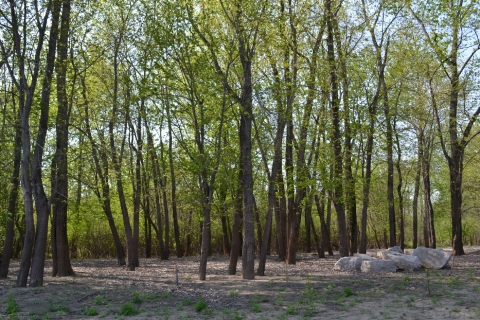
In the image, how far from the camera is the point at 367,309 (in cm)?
889

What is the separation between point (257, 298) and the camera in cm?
1029

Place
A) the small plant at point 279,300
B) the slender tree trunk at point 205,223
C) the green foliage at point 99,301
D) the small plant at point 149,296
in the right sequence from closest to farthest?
the small plant at point 279,300, the green foliage at point 99,301, the small plant at point 149,296, the slender tree trunk at point 205,223

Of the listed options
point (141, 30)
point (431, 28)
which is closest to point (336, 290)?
point (141, 30)

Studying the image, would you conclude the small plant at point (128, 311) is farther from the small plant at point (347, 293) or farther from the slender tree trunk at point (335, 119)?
the slender tree trunk at point (335, 119)

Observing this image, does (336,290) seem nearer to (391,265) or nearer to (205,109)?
(391,265)

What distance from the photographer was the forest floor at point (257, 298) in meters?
8.78

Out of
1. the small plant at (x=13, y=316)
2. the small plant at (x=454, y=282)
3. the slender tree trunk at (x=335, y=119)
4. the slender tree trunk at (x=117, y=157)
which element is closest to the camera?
the small plant at (x=13, y=316)

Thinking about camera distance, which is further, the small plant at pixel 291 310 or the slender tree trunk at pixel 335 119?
the slender tree trunk at pixel 335 119

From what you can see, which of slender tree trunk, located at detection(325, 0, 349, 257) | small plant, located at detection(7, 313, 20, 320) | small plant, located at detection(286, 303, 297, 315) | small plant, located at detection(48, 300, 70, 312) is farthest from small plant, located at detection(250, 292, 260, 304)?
slender tree trunk, located at detection(325, 0, 349, 257)

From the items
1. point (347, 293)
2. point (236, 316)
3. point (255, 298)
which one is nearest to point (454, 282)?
point (347, 293)

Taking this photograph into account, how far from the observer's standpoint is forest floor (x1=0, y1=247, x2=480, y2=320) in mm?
8781

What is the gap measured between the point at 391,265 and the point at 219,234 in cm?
1946

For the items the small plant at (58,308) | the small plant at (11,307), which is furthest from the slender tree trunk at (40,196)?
the small plant at (58,308)

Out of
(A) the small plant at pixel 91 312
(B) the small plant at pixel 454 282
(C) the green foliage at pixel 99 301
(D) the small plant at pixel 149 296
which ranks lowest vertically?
(A) the small plant at pixel 91 312
